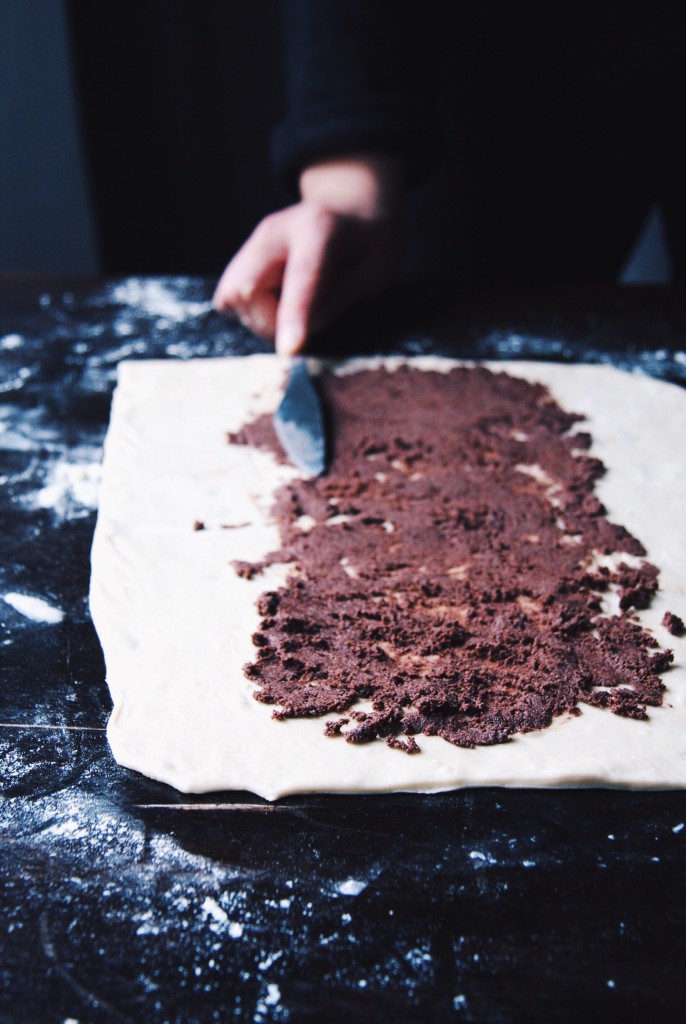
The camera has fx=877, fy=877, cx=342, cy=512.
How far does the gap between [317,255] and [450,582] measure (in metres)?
0.83

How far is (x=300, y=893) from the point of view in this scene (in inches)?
30.0

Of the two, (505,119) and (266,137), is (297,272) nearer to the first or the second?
(505,119)

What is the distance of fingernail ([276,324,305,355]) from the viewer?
162 centimetres

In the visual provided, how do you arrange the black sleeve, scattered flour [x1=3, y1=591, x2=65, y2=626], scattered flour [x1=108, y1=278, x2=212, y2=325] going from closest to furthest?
scattered flour [x1=3, y1=591, x2=65, y2=626]
the black sleeve
scattered flour [x1=108, y1=278, x2=212, y2=325]

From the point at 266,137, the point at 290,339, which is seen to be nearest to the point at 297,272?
Answer: the point at 290,339

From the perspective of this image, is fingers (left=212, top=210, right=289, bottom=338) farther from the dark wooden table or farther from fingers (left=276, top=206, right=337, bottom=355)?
the dark wooden table

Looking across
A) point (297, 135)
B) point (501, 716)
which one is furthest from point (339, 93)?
point (501, 716)

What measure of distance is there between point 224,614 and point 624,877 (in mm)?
507

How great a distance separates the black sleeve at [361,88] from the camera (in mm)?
1755

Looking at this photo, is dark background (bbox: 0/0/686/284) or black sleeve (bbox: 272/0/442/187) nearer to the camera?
black sleeve (bbox: 272/0/442/187)

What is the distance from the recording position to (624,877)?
779 millimetres

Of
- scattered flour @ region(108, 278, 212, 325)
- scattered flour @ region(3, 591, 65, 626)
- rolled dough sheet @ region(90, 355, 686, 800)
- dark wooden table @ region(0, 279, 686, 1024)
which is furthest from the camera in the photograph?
scattered flour @ region(108, 278, 212, 325)

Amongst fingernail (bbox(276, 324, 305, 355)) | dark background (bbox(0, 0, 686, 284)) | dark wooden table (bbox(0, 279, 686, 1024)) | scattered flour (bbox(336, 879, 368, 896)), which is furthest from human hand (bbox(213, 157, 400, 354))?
scattered flour (bbox(336, 879, 368, 896))

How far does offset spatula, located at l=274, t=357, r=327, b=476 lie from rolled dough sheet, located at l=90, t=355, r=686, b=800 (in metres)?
0.04
